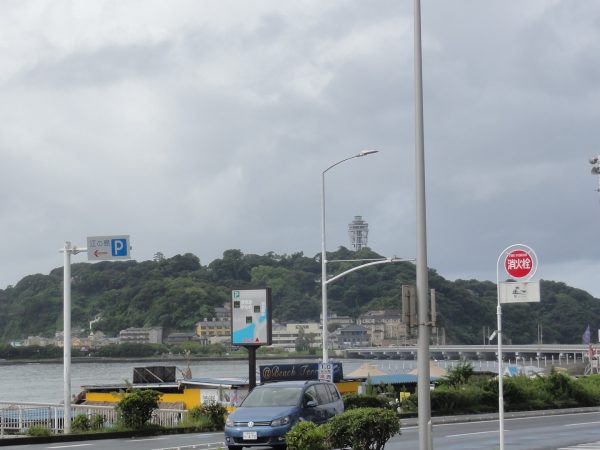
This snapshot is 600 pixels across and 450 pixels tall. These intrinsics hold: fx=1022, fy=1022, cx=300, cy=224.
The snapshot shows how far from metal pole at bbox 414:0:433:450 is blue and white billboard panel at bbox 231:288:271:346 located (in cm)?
1523

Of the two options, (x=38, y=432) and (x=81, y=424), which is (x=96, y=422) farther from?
(x=38, y=432)

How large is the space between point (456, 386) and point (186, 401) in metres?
10.9

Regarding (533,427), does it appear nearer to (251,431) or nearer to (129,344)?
(251,431)

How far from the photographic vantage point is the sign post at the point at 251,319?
32125 mm

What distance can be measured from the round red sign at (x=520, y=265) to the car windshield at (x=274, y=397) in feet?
20.2

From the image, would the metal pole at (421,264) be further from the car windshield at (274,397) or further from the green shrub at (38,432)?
the green shrub at (38,432)

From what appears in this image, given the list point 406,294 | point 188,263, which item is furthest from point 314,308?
point 406,294

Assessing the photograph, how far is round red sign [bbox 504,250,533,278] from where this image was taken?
781 inches

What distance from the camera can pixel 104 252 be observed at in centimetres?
2803

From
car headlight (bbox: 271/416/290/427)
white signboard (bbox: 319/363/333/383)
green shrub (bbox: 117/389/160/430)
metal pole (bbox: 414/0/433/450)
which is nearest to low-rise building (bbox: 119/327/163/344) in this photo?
white signboard (bbox: 319/363/333/383)

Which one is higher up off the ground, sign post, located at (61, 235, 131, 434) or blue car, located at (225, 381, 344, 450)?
sign post, located at (61, 235, 131, 434)

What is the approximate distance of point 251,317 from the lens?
32438 mm

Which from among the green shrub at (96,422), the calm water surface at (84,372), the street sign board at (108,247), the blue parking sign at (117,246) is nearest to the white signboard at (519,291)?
the street sign board at (108,247)

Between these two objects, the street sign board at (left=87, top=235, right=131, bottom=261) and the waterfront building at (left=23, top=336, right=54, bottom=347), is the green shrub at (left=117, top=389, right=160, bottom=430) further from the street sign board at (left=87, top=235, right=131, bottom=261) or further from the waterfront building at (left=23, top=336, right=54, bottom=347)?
the waterfront building at (left=23, top=336, right=54, bottom=347)
